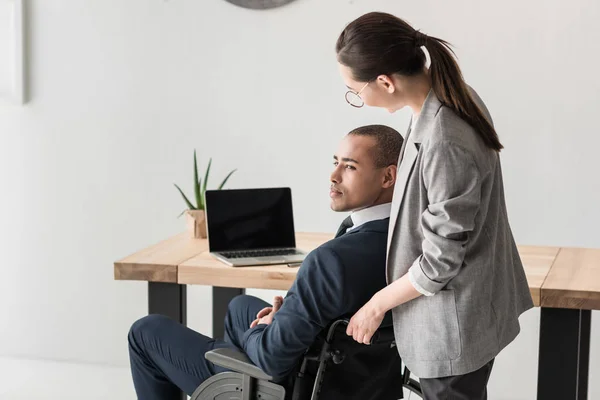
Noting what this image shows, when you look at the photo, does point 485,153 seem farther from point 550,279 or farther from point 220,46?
point 220,46

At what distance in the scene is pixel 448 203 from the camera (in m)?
1.73

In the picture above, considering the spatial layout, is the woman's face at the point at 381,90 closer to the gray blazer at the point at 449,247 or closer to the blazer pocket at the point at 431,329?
the gray blazer at the point at 449,247

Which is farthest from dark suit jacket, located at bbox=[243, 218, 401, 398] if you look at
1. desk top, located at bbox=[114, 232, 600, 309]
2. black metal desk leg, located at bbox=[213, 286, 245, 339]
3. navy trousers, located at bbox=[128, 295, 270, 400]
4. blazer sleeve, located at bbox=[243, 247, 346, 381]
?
black metal desk leg, located at bbox=[213, 286, 245, 339]

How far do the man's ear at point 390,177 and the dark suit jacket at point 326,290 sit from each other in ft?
0.41

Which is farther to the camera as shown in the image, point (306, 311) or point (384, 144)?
point (384, 144)

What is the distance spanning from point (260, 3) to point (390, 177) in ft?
5.66

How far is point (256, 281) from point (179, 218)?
4.55ft

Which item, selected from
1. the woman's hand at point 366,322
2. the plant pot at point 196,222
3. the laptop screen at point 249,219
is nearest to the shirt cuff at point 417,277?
the woman's hand at point 366,322

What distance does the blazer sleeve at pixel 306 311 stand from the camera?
1946mm

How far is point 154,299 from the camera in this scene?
267 centimetres

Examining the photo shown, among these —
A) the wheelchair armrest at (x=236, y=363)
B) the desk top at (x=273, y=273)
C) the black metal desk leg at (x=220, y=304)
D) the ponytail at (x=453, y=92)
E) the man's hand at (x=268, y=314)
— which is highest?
the ponytail at (x=453, y=92)

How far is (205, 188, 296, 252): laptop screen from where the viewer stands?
2.75 meters

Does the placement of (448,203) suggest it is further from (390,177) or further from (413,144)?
(390,177)

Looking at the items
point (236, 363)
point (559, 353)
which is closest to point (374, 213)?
point (236, 363)
